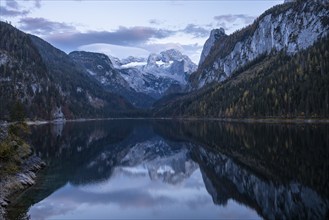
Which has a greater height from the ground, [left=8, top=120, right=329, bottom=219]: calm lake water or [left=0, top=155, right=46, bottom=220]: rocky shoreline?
[left=0, top=155, right=46, bottom=220]: rocky shoreline

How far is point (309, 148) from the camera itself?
88.2m

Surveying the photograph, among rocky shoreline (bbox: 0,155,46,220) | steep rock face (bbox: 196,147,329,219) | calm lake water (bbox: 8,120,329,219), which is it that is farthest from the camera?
rocky shoreline (bbox: 0,155,46,220)

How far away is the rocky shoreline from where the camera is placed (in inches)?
2004

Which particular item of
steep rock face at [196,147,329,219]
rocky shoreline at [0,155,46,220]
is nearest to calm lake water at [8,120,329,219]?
steep rock face at [196,147,329,219]

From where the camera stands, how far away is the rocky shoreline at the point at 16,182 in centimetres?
5091

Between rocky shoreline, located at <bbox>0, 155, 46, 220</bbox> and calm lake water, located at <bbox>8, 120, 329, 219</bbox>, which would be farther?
rocky shoreline, located at <bbox>0, 155, 46, 220</bbox>

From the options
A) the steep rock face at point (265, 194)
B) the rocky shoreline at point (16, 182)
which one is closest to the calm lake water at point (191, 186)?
the steep rock face at point (265, 194)

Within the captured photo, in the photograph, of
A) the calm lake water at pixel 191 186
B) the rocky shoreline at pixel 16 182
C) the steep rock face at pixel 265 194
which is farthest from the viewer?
the rocky shoreline at pixel 16 182

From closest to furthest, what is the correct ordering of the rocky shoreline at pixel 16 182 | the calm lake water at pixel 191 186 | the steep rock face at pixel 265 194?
the steep rock face at pixel 265 194 < the calm lake water at pixel 191 186 < the rocky shoreline at pixel 16 182

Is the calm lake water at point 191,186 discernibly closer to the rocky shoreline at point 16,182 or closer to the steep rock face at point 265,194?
the steep rock face at point 265,194

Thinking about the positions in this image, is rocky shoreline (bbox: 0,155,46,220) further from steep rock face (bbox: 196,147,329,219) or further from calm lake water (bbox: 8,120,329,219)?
steep rock face (bbox: 196,147,329,219)

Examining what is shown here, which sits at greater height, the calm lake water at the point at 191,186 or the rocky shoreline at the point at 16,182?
the rocky shoreline at the point at 16,182

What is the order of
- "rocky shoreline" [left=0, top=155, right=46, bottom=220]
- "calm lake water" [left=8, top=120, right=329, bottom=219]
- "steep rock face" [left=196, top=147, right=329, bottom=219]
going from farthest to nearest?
"rocky shoreline" [left=0, top=155, right=46, bottom=220], "calm lake water" [left=8, top=120, right=329, bottom=219], "steep rock face" [left=196, top=147, right=329, bottom=219]

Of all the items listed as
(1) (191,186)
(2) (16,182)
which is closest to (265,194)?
(1) (191,186)
